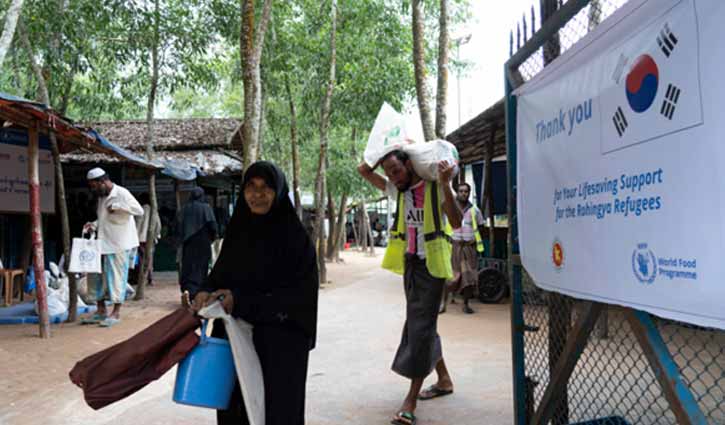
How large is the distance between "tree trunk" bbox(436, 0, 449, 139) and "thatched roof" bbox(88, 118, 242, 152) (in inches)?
310

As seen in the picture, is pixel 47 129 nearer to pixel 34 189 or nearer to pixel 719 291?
pixel 34 189

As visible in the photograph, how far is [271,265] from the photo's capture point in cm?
267

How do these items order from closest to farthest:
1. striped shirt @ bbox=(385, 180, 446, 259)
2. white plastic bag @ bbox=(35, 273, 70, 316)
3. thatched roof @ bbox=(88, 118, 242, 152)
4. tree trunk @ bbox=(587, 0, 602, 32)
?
tree trunk @ bbox=(587, 0, 602, 32) → striped shirt @ bbox=(385, 180, 446, 259) → white plastic bag @ bbox=(35, 273, 70, 316) → thatched roof @ bbox=(88, 118, 242, 152)

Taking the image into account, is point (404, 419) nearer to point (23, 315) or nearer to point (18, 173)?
point (23, 315)

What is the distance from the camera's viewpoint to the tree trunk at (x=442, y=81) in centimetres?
631

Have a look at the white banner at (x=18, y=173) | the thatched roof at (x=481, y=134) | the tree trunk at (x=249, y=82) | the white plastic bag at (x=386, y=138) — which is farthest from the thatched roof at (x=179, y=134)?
the white plastic bag at (x=386, y=138)

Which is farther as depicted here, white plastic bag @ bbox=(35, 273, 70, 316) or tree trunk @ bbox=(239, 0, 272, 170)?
white plastic bag @ bbox=(35, 273, 70, 316)

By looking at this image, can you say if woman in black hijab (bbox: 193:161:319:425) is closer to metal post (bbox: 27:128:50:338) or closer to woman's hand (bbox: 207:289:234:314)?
woman's hand (bbox: 207:289:234:314)

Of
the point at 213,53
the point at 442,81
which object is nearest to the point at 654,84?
the point at 442,81

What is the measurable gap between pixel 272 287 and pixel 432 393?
6.01 ft

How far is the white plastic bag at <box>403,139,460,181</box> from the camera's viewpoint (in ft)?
10.8

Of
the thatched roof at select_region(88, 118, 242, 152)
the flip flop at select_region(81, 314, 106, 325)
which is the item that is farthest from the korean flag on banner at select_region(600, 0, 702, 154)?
the thatched roof at select_region(88, 118, 242, 152)

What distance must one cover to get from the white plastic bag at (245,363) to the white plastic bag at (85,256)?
4945 millimetres

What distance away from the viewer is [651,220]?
1616 millimetres
